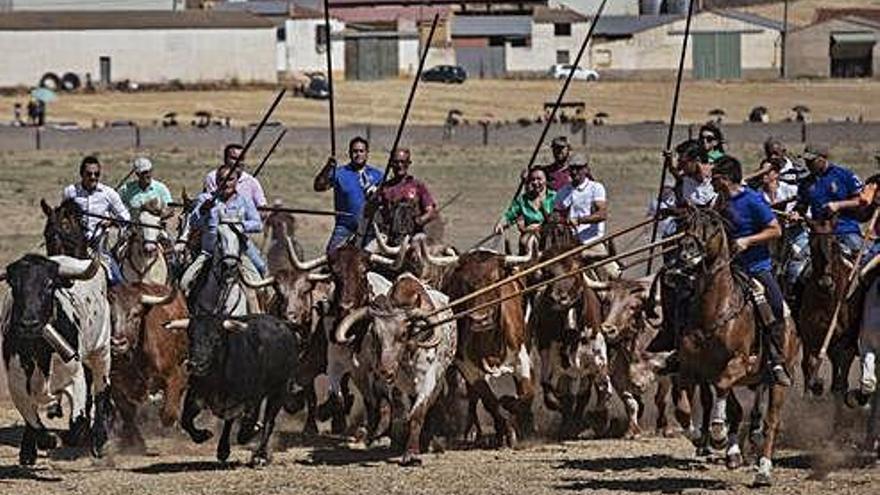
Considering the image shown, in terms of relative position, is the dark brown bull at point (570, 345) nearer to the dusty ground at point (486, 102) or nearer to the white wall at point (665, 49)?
the dusty ground at point (486, 102)

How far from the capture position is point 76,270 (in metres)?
17.9

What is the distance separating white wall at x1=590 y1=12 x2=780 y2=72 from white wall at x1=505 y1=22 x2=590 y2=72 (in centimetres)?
157

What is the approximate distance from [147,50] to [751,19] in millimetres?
28214

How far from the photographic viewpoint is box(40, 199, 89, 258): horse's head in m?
18.8

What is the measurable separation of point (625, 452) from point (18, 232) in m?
24.5

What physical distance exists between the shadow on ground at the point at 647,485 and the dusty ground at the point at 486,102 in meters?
59.5

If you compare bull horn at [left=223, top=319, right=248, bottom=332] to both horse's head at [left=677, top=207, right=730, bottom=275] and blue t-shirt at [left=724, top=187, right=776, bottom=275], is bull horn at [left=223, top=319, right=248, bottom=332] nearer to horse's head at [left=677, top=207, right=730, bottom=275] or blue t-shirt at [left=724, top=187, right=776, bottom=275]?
horse's head at [left=677, top=207, right=730, bottom=275]

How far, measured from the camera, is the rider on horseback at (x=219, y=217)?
821 inches

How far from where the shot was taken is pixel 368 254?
1961 cm

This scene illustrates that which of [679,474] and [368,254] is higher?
[368,254]

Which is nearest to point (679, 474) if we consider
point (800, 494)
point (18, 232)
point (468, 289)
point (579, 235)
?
point (800, 494)

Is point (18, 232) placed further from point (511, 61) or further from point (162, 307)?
point (511, 61)

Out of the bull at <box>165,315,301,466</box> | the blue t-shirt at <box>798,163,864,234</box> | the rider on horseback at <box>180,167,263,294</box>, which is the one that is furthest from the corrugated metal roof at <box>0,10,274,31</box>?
the bull at <box>165,315,301,466</box>

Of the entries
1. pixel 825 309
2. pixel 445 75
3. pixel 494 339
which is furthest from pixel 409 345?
pixel 445 75
